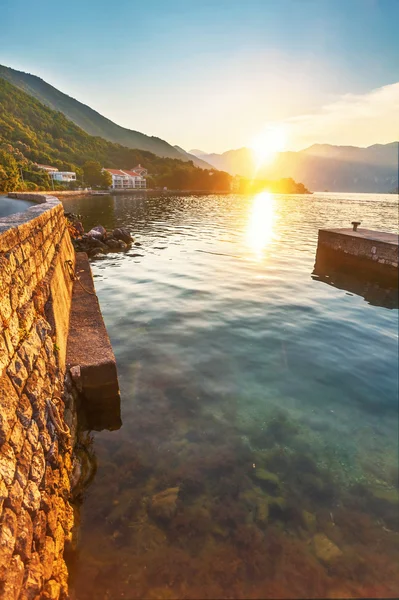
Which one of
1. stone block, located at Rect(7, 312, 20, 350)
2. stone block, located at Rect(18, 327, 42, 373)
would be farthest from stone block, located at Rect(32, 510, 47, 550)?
stone block, located at Rect(7, 312, 20, 350)

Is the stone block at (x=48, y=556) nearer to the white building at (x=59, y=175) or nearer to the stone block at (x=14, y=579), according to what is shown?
the stone block at (x=14, y=579)

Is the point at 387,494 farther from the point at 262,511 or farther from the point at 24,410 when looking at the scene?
the point at 24,410

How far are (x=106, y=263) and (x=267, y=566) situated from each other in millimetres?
17774

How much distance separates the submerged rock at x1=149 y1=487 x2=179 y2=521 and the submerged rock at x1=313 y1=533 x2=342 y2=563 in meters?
2.03

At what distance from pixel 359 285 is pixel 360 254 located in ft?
12.5

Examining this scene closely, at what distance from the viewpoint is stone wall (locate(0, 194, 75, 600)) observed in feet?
8.64

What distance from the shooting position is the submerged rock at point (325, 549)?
3.96 meters

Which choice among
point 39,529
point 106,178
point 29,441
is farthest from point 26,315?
point 106,178

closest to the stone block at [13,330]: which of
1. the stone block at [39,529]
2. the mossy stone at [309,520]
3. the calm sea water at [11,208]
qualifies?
the stone block at [39,529]

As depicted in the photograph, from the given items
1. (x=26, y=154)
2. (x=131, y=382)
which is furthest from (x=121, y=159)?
(x=131, y=382)

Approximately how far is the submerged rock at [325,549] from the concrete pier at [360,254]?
637 inches

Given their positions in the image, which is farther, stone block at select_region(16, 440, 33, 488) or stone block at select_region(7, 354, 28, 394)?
stone block at select_region(7, 354, 28, 394)

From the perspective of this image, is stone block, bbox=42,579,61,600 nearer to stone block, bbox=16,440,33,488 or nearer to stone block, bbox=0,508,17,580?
stone block, bbox=0,508,17,580

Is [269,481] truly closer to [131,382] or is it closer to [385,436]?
[385,436]
